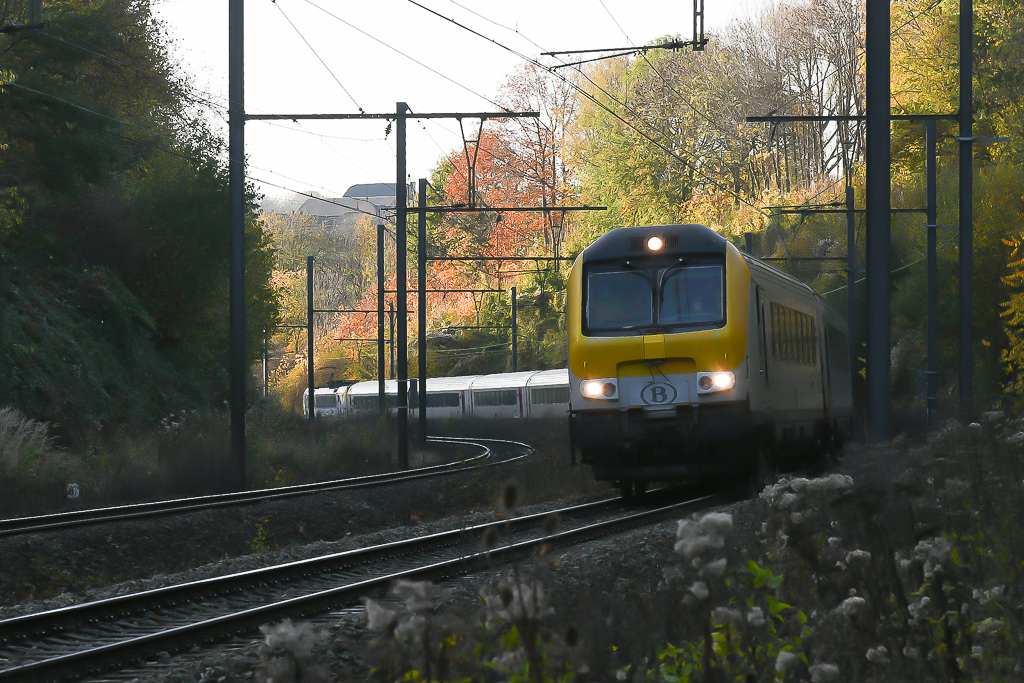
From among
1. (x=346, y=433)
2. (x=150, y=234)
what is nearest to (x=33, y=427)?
(x=150, y=234)

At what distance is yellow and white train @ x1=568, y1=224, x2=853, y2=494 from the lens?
1294 cm

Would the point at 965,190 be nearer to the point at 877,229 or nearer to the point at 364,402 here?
the point at 877,229

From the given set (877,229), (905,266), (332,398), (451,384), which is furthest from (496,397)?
(877,229)

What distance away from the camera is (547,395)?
155ft

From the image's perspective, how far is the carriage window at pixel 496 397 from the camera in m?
48.8

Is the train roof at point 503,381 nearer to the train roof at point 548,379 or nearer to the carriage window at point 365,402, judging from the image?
the train roof at point 548,379

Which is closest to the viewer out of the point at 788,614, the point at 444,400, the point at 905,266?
the point at 788,614

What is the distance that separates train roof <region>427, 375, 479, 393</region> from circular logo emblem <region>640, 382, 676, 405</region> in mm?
38773

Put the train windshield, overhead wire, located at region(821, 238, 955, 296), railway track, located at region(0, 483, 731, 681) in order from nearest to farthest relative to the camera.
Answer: railway track, located at region(0, 483, 731, 681), the train windshield, overhead wire, located at region(821, 238, 955, 296)

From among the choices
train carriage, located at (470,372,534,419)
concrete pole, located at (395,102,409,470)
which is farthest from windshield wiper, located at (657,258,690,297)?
train carriage, located at (470,372,534,419)

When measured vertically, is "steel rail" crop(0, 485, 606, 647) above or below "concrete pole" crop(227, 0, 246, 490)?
below

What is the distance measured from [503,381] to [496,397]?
95 centimetres

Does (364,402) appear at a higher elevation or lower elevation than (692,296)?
lower

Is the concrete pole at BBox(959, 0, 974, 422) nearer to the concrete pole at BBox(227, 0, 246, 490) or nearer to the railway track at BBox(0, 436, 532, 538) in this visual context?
the railway track at BBox(0, 436, 532, 538)
